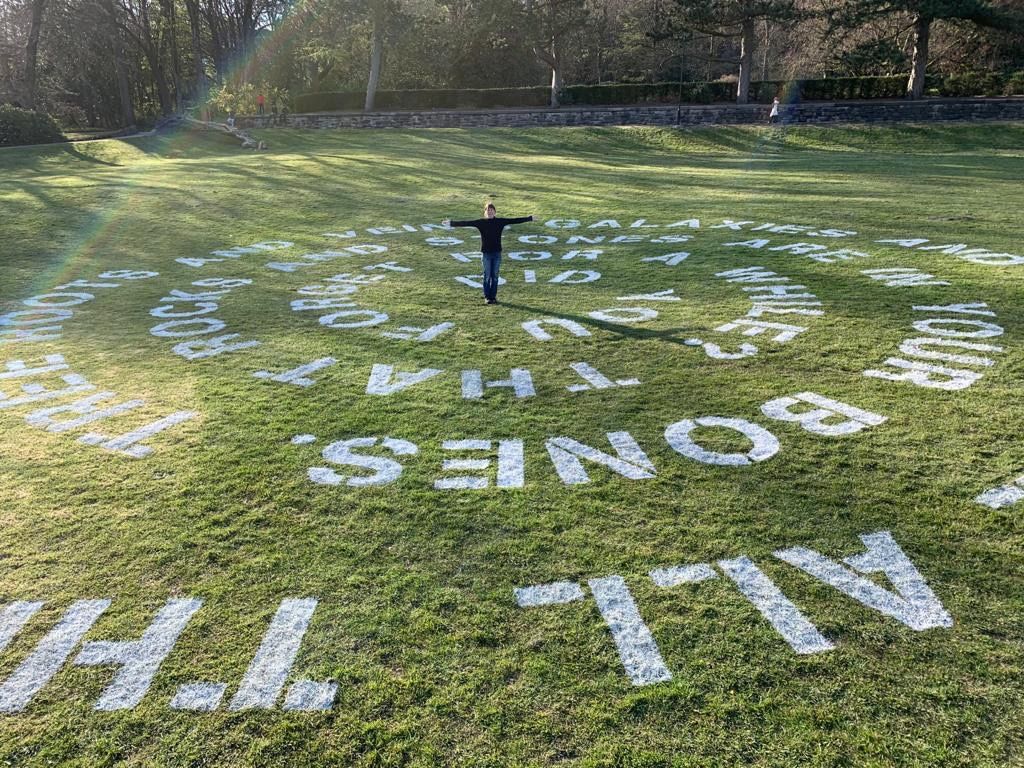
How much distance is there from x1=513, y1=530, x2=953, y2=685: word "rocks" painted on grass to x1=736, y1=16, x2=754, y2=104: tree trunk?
37.8 meters

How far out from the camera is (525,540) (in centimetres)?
441

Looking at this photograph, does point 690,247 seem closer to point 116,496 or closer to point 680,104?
point 116,496

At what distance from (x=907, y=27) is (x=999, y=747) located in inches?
1685

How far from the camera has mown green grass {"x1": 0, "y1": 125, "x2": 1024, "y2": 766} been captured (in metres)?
3.11

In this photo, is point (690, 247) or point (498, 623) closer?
point (498, 623)

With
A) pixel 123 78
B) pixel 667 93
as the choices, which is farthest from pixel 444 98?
pixel 123 78

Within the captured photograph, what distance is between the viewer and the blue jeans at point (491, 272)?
9508 mm

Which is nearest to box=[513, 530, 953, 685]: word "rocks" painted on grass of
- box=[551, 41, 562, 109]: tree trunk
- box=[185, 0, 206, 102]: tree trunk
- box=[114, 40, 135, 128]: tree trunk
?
box=[551, 41, 562, 109]: tree trunk

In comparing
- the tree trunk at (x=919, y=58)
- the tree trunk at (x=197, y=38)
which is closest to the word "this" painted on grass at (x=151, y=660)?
the tree trunk at (x=919, y=58)

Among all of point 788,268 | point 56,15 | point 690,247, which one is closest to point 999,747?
point 788,268

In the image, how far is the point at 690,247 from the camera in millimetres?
12656

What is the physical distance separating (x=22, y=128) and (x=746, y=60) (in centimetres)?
3560

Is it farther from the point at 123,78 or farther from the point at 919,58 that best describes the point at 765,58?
the point at 123,78

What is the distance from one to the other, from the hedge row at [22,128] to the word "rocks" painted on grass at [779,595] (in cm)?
3615
